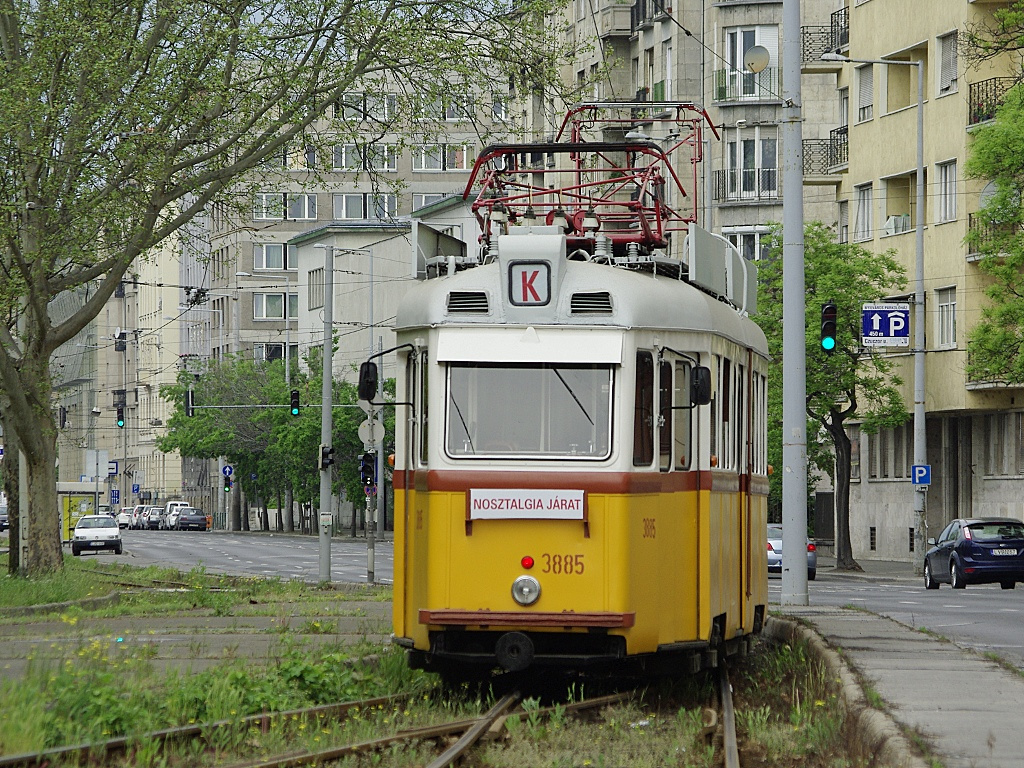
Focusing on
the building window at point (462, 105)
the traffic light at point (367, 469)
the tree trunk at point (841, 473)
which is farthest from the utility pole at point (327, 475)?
the tree trunk at point (841, 473)

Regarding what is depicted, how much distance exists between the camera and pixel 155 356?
5487 inches

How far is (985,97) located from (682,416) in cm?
3887

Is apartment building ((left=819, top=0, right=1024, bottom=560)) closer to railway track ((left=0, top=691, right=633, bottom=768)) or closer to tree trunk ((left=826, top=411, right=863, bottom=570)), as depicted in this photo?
tree trunk ((left=826, top=411, right=863, bottom=570))

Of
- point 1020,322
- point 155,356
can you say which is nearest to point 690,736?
point 1020,322

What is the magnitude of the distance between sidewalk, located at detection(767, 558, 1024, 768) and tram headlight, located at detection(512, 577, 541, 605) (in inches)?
84.6

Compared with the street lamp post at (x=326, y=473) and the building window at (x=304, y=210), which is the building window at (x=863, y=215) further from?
the building window at (x=304, y=210)

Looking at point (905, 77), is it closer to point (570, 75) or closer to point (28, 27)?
point (570, 75)

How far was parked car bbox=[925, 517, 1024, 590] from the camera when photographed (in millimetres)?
38406

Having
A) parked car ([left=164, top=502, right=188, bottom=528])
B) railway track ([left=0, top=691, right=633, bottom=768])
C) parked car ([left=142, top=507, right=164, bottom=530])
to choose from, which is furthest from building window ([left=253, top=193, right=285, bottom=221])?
parked car ([left=142, top=507, right=164, bottom=530])

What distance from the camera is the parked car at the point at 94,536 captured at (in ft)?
216

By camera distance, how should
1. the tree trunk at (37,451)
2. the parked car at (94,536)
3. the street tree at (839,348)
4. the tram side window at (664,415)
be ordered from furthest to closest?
the parked car at (94,536) < the street tree at (839,348) < the tree trunk at (37,451) < the tram side window at (664,415)

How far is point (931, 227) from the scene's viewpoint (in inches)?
2099

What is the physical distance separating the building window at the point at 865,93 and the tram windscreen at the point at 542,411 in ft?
152

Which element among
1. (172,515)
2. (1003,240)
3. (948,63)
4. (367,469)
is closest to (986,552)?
(1003,240)
